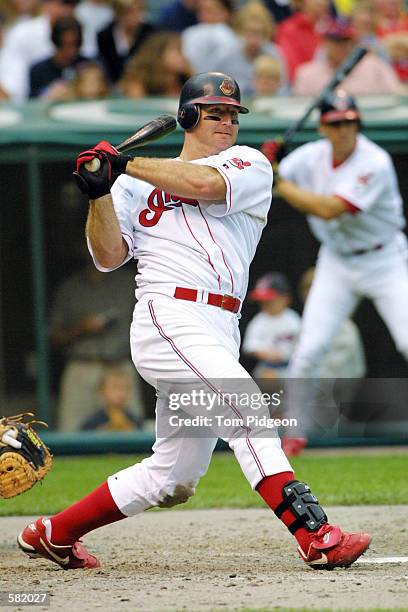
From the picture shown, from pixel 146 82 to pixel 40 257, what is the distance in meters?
1.70

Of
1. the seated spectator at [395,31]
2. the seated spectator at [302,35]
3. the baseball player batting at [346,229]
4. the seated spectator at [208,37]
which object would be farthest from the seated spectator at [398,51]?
the baseball player batting at [346,229]

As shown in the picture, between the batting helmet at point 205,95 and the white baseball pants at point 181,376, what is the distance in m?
0.66

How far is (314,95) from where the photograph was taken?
28.5 feet

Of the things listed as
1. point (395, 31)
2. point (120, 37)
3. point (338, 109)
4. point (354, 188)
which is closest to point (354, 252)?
point (354, 188)

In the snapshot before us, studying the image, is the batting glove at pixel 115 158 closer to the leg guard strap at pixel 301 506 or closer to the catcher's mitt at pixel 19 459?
the catcher's mitt at pixel 19 459

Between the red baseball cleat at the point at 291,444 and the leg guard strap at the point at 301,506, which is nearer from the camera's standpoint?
the leg guard strap at the point at 301,506

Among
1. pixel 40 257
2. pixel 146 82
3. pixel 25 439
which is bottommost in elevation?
pixel 25 439

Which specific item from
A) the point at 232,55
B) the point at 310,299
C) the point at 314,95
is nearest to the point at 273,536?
the point at 310,299

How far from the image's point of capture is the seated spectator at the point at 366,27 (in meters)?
9.12

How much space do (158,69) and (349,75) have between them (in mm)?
1439

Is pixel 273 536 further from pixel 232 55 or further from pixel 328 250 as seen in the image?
pixel 232 55

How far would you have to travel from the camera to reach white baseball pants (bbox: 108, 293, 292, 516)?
3.83m

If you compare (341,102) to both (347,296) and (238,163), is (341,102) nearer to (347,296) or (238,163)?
(347,296)

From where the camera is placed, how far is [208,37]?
937 centimetres
